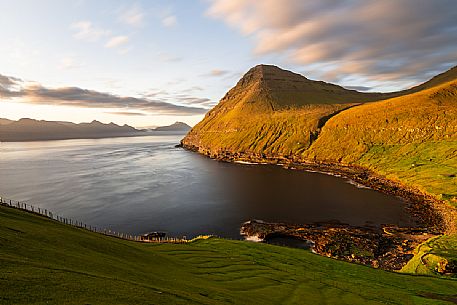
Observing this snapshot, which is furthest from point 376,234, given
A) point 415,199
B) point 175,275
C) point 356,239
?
point 175,275

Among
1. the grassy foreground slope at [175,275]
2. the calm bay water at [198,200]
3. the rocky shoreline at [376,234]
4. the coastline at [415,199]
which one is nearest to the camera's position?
the grassy foreground slope at [175,275]

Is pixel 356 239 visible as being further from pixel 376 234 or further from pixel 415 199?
pixel 415 199

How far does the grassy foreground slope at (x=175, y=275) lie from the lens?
65.9 ft

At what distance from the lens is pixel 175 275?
3625 centimetres

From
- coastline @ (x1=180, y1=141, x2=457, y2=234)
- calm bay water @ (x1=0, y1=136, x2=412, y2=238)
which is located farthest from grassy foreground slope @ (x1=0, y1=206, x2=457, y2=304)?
coastline @ (x1=180, y1=141, x2=457, y2=234)

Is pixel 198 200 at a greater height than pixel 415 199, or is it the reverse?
pixel 415 199

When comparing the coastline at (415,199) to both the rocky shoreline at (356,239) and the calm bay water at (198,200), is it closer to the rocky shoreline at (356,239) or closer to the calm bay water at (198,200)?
the calm bay water at (198,200)

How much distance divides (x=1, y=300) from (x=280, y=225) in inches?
3615

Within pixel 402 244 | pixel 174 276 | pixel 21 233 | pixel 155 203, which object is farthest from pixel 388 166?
pixel 21 233

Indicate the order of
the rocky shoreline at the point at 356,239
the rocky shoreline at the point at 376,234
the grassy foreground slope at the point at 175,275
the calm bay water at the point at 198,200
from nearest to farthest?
the grassy foreground slope at the point at 175,275 < the rocky shoreline at the point at 356,239 < the rocky shoreline at the point at 376,234 < the calm bay water at the point at 198,200

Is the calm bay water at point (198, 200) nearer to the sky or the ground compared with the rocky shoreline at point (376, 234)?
nearer to the sky

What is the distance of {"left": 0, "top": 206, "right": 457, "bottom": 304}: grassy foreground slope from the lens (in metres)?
20.1

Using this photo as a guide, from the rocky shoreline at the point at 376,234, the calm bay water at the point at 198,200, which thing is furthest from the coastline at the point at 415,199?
the calm bay water at the point at 198,200

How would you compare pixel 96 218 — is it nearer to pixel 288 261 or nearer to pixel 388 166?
pixel 288 261
